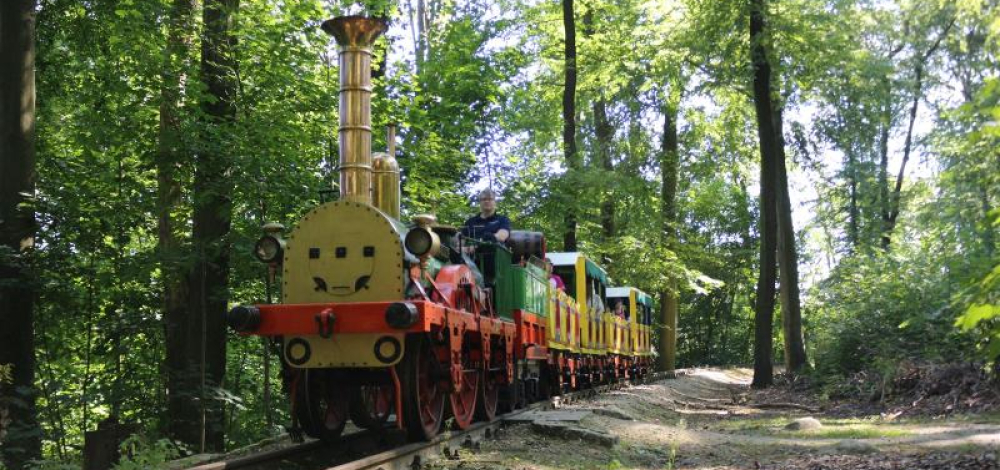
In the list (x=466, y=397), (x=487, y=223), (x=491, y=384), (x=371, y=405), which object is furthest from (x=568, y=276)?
(x=371, y=405)

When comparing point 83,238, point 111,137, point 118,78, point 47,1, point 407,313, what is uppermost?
point 47,1

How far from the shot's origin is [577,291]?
16656 millimetres

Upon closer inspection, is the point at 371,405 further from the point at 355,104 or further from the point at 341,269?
the point at 355,104

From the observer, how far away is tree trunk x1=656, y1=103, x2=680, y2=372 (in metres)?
27.6

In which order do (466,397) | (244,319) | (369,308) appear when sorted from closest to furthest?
1. (369,308)
2. (244,319)
3. (466,397)

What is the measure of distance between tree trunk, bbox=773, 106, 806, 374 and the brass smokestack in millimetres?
14427

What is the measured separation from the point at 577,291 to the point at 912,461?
9.81m

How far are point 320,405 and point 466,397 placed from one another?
5.95 ft

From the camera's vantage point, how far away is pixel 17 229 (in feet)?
31.9

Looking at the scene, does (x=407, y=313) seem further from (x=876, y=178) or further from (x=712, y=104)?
(x=876, y=178)

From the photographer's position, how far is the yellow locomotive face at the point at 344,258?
308 inches

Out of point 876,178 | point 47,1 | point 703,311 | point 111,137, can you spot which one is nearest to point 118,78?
point 111,137

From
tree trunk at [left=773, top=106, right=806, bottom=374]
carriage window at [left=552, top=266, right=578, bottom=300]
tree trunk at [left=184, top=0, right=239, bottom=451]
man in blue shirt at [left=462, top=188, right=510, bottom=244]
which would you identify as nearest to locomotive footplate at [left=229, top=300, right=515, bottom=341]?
tree trunk at [left=184, top=0, right=239, bottom=451]

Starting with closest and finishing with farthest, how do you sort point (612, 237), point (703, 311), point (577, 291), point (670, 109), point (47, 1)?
point (47, 1)
point (577, 291)
point (612, 237)
point (670, 109)
point (703, 311)
